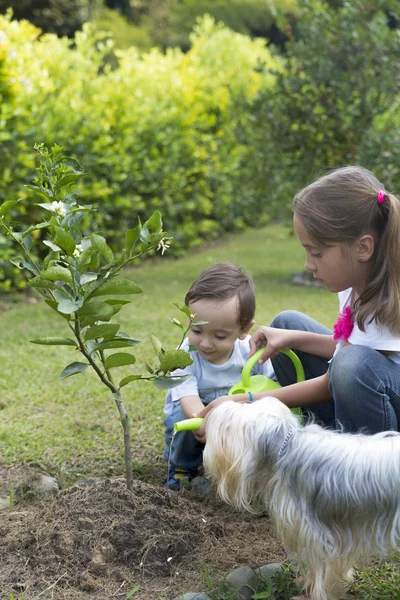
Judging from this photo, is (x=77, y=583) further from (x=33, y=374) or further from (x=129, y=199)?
(x=129, y=199)

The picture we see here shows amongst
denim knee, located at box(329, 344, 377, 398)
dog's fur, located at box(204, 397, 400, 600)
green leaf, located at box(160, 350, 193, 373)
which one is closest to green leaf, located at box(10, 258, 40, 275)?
green leaf, located at box(160, 350, 193, 373)

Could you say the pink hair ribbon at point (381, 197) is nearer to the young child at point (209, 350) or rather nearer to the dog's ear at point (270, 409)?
the young child at point (209, 350)

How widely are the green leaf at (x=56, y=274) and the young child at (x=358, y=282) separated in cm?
73

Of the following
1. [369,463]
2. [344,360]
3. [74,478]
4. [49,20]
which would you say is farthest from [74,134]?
[49,20]

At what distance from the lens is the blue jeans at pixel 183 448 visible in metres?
3.12

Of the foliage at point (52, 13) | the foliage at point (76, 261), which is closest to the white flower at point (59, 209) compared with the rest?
the foliage at point (76, 261)

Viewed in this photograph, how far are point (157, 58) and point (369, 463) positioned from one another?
10.3 metres

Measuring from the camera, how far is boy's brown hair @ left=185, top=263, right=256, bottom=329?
3.12 meters

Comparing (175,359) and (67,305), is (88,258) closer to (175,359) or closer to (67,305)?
(67,305)

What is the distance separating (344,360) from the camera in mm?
2631

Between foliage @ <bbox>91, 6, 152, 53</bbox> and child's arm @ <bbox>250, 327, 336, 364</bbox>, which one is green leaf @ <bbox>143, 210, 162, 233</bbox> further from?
foliage @ <bbox>91, 6, 152, 53</bbox>

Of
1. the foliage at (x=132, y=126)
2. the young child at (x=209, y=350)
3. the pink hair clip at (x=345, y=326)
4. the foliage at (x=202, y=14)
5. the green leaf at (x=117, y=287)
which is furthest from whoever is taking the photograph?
the foliage at (x=202, y=14)

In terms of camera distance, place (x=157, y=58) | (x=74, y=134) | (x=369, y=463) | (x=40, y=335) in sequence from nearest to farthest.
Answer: (x=369, y=463)
(x=40, y=335)
(x=74, y=134)
(x=157, y=58)

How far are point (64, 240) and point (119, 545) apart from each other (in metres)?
1.12
